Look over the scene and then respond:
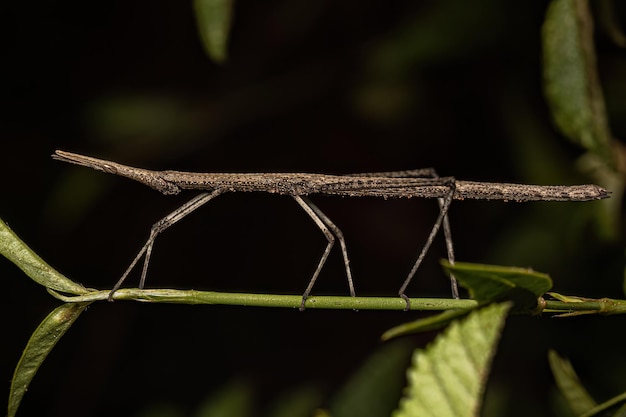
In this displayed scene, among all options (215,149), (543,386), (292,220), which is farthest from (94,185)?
(543,386)

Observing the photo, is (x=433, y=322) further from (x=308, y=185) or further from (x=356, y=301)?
(x=308, y=185)

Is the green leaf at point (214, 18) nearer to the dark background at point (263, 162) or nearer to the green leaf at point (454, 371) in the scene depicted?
the green leaf at point (454, 371)

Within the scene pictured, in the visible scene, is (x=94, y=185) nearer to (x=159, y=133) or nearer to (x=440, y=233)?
(x=159, y=133)

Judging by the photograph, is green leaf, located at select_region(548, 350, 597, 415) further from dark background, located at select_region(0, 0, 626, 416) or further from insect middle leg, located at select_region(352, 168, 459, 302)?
dark background, located at select_region(0, 0, 626, 416)

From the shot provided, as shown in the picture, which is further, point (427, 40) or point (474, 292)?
point (427, 40)

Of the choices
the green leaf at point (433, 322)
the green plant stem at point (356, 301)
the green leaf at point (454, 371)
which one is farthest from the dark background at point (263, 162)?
the green leaf at point (454, 371)

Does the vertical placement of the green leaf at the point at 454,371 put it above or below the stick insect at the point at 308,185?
below
